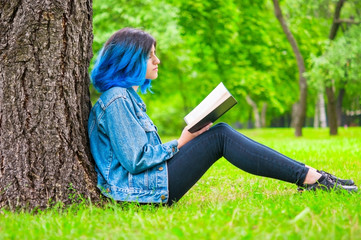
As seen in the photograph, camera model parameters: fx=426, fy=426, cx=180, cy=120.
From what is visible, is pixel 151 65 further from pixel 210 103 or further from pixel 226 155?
pixel 226 155

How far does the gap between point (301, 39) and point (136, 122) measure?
18144 millimetres

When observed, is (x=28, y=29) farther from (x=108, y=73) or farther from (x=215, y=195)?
(x=215, y=195)

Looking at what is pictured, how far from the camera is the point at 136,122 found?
3.11 metres

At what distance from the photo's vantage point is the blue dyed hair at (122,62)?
10.8 ft

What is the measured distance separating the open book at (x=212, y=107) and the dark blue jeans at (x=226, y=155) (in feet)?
0.48

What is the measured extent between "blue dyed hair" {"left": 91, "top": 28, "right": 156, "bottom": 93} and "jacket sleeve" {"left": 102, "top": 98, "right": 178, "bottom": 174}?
253mm

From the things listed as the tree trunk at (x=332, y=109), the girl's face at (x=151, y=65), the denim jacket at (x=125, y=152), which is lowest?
the tree trunk at (x=332, y=109)

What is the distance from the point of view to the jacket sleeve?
3064mm

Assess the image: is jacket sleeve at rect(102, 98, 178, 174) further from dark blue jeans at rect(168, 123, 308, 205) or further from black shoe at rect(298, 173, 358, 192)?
black shoe at rect(298, 173, 358, 192)

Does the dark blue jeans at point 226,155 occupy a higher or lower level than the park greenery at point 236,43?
lower

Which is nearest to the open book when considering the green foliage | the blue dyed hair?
the blue dyed hair

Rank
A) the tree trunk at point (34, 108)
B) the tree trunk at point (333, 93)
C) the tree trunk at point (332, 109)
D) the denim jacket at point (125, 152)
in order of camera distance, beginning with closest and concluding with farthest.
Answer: the tree trunk at point (34, 108)
the denim jacket at point (125, 152)
the tree trunk at point (333, 93)
the tree trunk at point (332, 109)

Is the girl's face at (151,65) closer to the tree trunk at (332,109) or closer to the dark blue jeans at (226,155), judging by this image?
the dark blue jeans at (226,155)

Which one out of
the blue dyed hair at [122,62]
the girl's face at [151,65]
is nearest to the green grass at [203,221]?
the blue dyed hair at [122,62]
